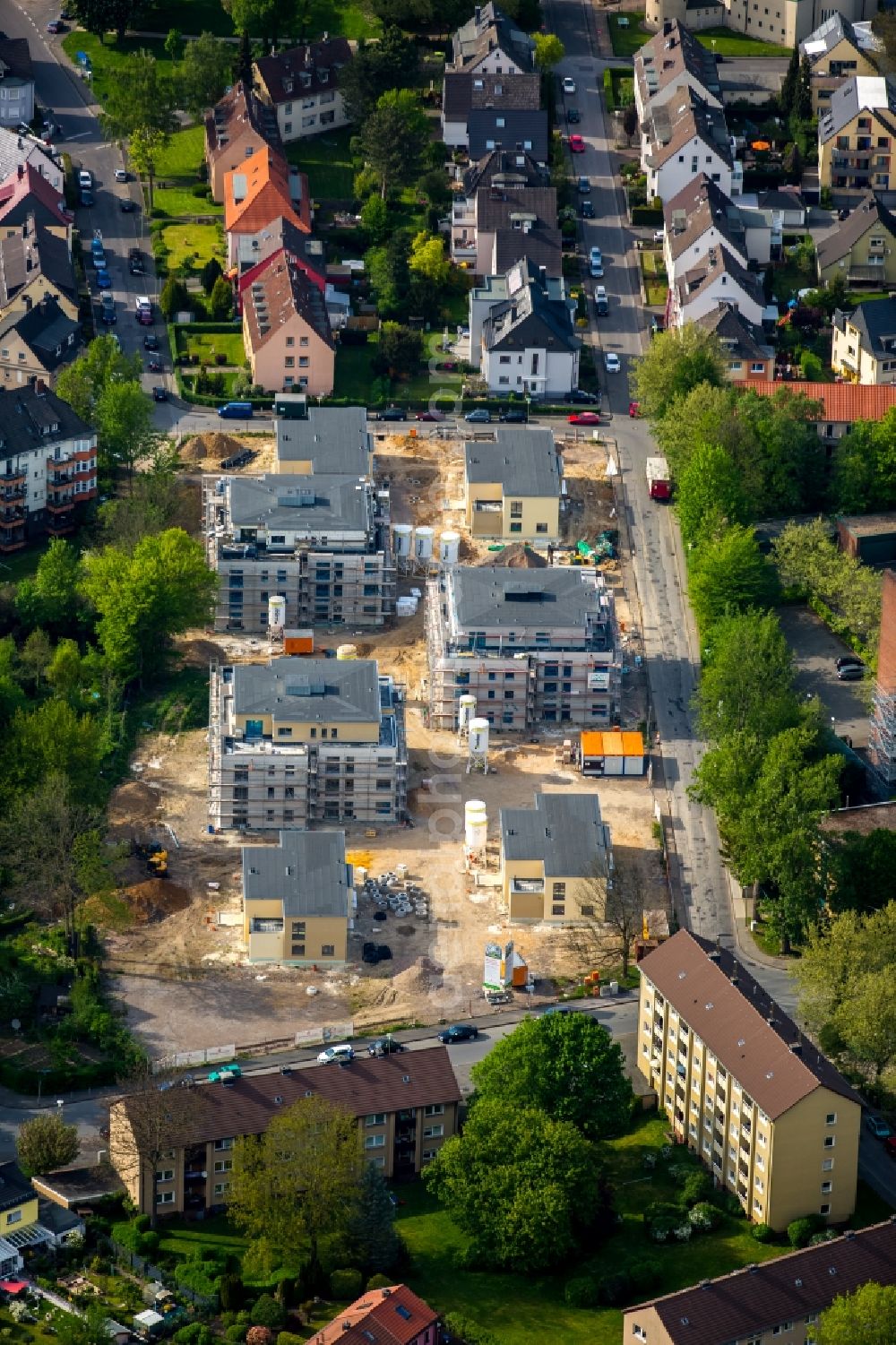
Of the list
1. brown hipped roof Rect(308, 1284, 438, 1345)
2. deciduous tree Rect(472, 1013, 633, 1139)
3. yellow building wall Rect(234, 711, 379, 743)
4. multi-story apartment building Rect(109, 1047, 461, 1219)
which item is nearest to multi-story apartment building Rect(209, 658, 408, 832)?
yellow building wall Rect(234, 711, 379, 743)

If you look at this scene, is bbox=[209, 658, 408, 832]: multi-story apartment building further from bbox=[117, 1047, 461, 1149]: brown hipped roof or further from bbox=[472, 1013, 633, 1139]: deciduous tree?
bbox=[472, 1013, 633, 1139]: deciduous tree

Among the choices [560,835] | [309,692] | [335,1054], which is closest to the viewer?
[335,1054]

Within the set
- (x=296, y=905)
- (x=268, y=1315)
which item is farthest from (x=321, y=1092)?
(x=296, y=905)

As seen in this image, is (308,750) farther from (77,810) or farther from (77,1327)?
(77,1327)

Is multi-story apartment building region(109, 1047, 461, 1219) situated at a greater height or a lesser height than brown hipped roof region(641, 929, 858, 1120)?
lesser

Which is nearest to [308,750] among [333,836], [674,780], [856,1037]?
[333,836]

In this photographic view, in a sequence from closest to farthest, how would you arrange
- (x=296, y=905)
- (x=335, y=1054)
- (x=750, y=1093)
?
1. (x=750, y=1093)
2. (x=335, y=1054)
3. (x=296, y=905)

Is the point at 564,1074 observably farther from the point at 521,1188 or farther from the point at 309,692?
the point at 309,692
